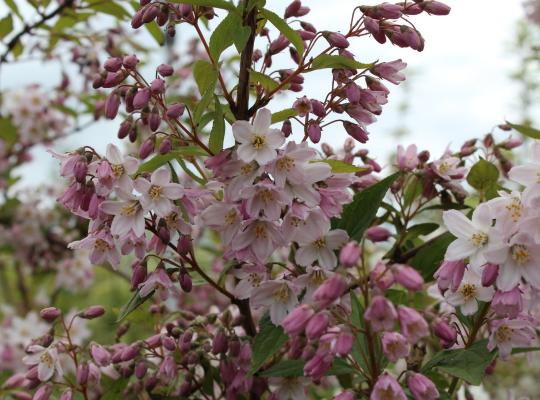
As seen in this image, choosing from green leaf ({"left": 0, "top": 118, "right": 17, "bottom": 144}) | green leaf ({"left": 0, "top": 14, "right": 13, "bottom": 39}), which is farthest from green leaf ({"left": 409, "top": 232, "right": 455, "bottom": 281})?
green leaf ({"left": 0, "top": 118, "right": 17, "bottom": 144})

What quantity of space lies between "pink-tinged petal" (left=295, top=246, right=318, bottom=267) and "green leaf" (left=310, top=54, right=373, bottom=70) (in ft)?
1.12

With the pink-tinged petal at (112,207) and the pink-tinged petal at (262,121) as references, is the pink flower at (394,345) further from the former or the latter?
the pink-tinged petal at (112,207)

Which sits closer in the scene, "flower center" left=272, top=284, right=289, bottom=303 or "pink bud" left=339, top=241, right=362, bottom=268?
"pink bud" left=339, top=241, right=362, bottom=268

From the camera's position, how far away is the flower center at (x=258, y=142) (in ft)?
3.77

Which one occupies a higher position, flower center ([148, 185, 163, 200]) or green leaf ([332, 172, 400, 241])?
flower center ([148, 185, 163, 200])

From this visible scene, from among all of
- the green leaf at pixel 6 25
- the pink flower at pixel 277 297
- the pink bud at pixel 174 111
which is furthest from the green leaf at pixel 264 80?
the green leaf at pixel 6 25

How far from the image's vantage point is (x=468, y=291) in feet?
4.10

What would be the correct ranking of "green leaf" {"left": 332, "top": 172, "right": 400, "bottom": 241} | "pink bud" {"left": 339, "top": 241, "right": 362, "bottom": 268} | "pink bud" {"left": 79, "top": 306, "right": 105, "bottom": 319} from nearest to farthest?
"pink bud" {"left": 339, "top": 241, "right": 362, "bottom": 268}, "green leaf" {"left": 332, "top": 172, "right": 400, "bottom": 241}, "pink bud" {"left": 79, "top": 306, "right": 105, "bottom": 319}

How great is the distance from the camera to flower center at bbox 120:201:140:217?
1237 millimetres

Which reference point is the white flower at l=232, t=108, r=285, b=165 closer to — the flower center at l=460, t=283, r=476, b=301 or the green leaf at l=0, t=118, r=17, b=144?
the flower center at l=460, t=283, r=476, b=301

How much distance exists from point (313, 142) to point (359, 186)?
32 cm

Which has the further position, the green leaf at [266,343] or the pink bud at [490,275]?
the green leaf at [266,343]

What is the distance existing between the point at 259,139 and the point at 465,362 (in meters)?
0.54

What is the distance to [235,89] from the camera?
138cm
